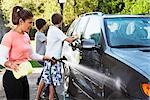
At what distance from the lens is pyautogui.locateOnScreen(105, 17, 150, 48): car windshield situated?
6.50 meters

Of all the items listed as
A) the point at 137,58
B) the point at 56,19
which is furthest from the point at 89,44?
the point at 56,19

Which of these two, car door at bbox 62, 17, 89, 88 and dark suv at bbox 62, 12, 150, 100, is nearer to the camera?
dark suv at bbox 62, 12, 150, 100

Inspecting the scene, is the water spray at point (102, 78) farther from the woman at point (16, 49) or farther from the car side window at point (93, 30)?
the woman at point (16, 49)

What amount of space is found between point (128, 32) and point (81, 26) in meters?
1.93

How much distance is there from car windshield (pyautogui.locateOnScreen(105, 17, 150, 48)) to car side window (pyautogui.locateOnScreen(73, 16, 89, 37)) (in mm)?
1242

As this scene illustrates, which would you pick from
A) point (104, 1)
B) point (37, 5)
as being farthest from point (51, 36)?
point (37, 5)

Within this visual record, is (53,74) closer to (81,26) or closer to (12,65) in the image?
(81,26)

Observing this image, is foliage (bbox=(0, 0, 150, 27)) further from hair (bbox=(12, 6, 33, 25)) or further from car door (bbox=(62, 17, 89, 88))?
hair (bbox=(12, 6, 33, 25))

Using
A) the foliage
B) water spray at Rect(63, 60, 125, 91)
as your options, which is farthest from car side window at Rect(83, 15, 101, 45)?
the foliage

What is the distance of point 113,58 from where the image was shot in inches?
229

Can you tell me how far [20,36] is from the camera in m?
5.41

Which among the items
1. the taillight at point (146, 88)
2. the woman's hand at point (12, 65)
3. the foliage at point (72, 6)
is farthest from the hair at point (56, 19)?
the foliage at point (72, 6)

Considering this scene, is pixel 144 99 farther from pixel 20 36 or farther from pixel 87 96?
pixel 87 96

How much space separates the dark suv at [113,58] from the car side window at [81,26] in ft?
0.12
